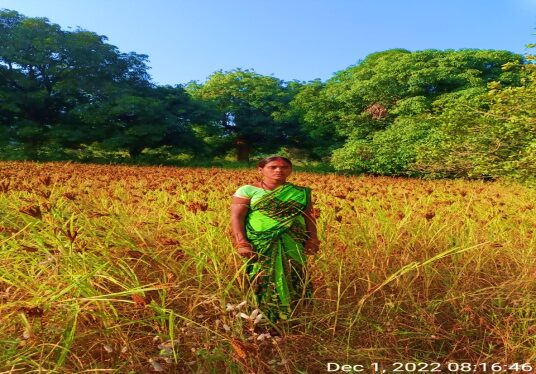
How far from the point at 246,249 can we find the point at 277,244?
0.59 feet

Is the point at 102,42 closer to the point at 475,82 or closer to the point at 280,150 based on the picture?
the point at 280,150

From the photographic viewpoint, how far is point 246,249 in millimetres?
2346

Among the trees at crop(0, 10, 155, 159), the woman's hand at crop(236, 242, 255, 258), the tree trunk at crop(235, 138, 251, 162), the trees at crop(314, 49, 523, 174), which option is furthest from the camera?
the tree trunk at crop(235, 138, 251, 162)

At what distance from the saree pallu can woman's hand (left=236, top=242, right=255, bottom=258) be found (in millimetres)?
37

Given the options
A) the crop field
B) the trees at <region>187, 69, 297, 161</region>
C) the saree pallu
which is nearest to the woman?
the saree pallu

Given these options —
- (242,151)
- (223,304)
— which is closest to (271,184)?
(223,304)

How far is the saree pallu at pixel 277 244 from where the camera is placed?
237cm

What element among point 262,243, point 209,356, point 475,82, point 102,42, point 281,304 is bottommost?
point 209,356

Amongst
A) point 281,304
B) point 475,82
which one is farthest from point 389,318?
point 475,82

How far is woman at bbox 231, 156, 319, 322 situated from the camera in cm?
237

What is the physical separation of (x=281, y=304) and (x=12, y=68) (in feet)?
82.0

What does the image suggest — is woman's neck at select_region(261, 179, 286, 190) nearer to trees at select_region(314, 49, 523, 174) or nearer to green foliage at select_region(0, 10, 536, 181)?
green foliage at select_region(0, 10, 536, 181)

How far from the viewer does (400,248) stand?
3539 millimetres

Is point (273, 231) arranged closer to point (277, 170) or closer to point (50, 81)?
point (277, 170)
